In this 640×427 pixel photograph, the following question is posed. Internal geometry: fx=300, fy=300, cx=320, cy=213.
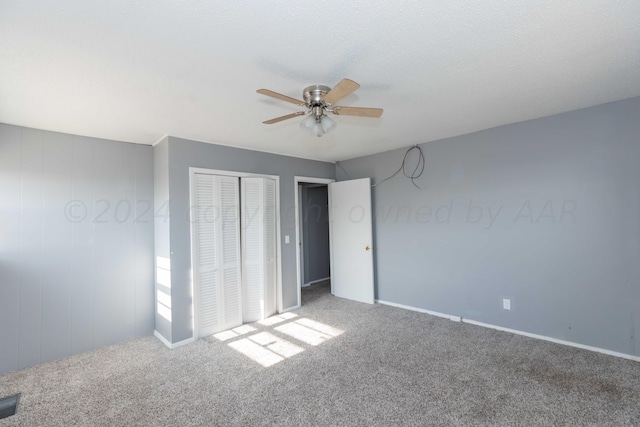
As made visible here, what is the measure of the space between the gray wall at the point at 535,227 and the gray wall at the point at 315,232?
211cm

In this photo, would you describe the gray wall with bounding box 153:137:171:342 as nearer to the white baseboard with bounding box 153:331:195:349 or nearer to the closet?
the white baseboard with bounding box 153:331:195:349

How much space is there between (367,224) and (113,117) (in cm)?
345

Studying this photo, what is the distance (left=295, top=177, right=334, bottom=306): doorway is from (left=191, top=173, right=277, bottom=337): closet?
1668 mm

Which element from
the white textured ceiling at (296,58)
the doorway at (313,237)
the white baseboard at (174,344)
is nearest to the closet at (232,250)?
the white baseboard at (174,344)

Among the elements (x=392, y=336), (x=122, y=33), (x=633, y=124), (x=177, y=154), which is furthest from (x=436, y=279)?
(x=122, y=33)

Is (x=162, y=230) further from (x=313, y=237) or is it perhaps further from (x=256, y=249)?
(x=313, y=237)

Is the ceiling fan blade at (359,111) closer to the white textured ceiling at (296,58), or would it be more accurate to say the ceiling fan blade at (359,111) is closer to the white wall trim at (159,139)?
the white textured ceiling at (296,58)

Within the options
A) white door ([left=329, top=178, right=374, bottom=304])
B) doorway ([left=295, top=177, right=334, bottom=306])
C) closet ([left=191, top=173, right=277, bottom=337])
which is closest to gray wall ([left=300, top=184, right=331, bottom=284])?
doorway ([left=295, top=177, right=334, bottom=306])

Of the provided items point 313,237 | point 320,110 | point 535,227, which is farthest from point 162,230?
point 535,227

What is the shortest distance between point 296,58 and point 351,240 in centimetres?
343

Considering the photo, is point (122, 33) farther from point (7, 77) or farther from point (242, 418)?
point (242, 418)

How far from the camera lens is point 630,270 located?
9.18ft

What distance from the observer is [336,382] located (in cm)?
254

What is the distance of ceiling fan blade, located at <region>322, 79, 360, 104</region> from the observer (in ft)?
5.72
